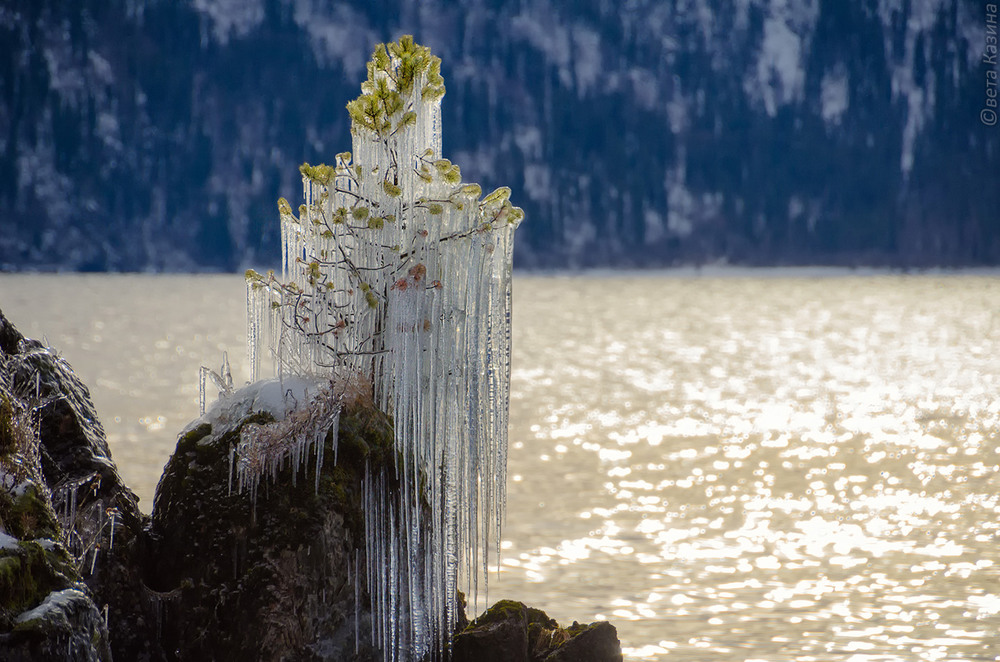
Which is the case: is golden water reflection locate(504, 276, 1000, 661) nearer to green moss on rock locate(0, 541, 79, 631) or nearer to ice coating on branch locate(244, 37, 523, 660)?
ice coating on branch locate(244, 37, 523, 660)

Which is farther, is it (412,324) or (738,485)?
(738,485)

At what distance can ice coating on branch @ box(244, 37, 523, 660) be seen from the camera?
8195mm

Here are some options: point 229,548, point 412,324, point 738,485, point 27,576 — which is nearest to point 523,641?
point 229,548

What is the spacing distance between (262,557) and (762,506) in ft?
36.1

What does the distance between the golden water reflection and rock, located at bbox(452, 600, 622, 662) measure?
6.77 ft

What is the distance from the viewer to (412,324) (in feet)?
26.7

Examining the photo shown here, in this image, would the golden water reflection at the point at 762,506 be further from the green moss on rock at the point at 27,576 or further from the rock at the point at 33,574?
the green moss on rock at the point at 27,576

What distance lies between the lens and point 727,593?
12523mm

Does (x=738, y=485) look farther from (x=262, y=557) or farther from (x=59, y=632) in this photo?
(x=59, y=632)

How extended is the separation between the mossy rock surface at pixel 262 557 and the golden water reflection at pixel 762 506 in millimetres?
3792

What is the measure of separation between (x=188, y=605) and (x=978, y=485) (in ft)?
47.0

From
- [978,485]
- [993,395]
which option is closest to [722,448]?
[978,485]

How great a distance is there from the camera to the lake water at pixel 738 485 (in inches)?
458

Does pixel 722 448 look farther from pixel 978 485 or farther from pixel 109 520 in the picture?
pixel 109 520
